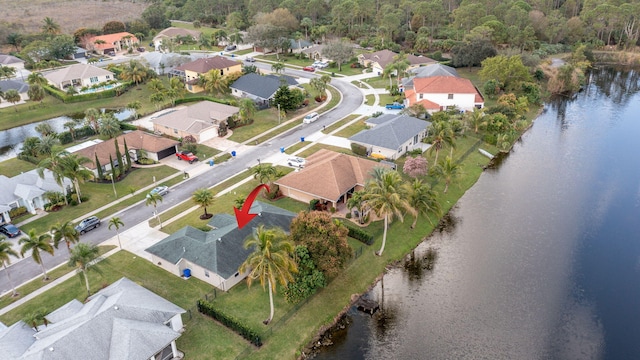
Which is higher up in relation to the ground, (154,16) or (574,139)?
(154,16)

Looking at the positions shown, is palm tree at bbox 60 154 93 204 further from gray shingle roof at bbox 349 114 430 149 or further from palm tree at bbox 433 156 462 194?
palm tree at bbox 433 156 462 194

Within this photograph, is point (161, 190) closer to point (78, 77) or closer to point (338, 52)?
point (78, 77)

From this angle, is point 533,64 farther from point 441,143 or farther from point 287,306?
point 287,306

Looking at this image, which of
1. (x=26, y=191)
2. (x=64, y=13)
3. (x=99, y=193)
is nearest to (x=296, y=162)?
(x=99, y=193)

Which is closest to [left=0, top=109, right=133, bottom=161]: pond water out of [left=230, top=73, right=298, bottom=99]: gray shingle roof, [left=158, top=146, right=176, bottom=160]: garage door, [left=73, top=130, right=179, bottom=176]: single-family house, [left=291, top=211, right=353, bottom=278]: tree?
[left=73, top=130, right=179, bottom=176]: single-family house

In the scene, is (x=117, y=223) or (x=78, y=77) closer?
(x=117, y=223)

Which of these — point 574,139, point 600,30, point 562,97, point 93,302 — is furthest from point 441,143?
point 600,30
